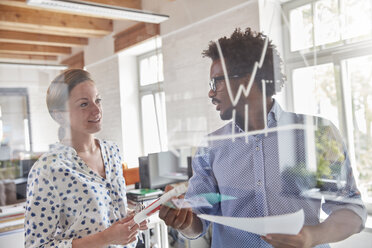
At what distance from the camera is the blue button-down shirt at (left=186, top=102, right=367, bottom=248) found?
40 centimetres

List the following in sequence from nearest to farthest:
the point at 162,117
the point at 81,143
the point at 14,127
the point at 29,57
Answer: the point at 162,117, the point at 81,143, the point at 29,57, the point at 14,127

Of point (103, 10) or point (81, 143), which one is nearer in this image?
point (81, 143)

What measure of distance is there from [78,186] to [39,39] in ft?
1.71

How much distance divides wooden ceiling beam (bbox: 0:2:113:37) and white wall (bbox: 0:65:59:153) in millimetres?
145

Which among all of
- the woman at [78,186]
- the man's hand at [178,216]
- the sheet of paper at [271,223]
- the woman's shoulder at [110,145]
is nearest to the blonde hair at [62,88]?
the woman at [78,186]

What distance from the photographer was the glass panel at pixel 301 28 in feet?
1.27

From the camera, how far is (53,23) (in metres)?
1.10

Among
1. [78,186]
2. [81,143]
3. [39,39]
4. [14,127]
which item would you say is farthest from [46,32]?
[78,186]

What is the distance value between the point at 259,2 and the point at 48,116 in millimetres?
635

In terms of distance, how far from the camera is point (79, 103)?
713mm

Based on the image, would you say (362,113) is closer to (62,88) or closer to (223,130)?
(223,130)

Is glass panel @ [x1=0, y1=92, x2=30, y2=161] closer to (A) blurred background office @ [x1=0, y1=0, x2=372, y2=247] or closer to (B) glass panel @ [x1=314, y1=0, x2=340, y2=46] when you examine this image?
(A) blurred background office @ [x1=0, y1=0, x2=372, y2=247]

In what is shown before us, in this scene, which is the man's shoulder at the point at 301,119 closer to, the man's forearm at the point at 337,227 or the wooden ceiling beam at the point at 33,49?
the man's forearm at the point at 337,227

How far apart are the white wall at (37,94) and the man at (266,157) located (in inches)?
20.7
